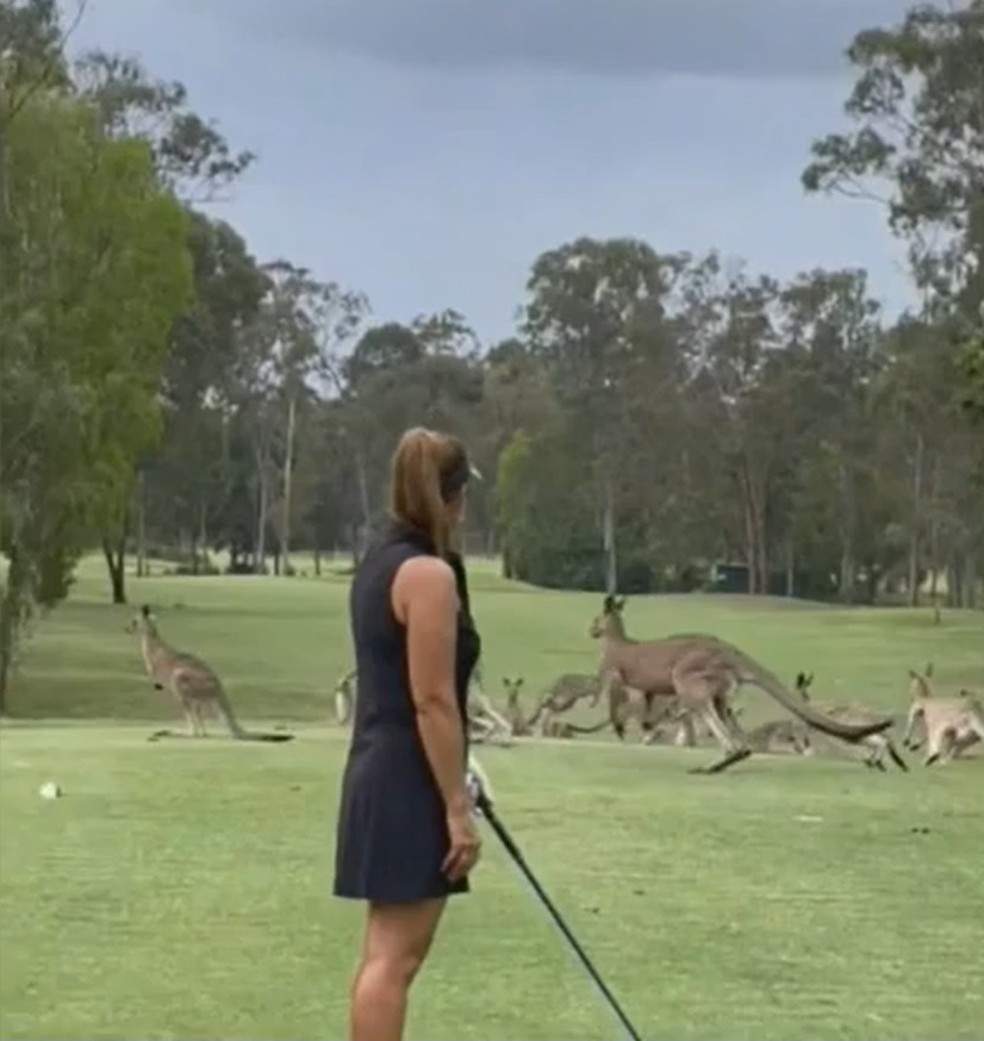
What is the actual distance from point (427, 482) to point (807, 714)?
10120mm

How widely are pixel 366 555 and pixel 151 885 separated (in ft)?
18.3

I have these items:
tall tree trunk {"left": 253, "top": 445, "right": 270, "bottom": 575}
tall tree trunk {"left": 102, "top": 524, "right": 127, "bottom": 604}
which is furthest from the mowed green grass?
tall tree trunk {"left": 253, "top": 445, "right": 270, "bottom": 575}

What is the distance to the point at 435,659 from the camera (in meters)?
5.82

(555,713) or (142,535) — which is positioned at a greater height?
(142,535)

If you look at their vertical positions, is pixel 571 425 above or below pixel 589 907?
above

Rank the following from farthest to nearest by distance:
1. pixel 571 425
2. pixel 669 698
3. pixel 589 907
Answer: pixel 571 425 → pixel 669 698 → pixel 589 907

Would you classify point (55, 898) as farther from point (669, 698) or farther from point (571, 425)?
point (571, 425)

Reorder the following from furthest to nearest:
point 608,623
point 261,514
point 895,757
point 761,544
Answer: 1. point 261,514
2. point 761,544
3. point 608,623
4. point 895,757

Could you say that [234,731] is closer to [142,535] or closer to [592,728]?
[592,728]

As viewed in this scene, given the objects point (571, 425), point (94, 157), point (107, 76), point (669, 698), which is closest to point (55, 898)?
point (669, 698)

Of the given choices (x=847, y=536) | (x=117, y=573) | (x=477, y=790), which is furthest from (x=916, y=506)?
(x=477, y=790)

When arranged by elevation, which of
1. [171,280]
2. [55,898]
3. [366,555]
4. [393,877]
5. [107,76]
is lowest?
[55,898]

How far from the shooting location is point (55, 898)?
10828mm

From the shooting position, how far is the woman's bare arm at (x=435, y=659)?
5.82 meters
